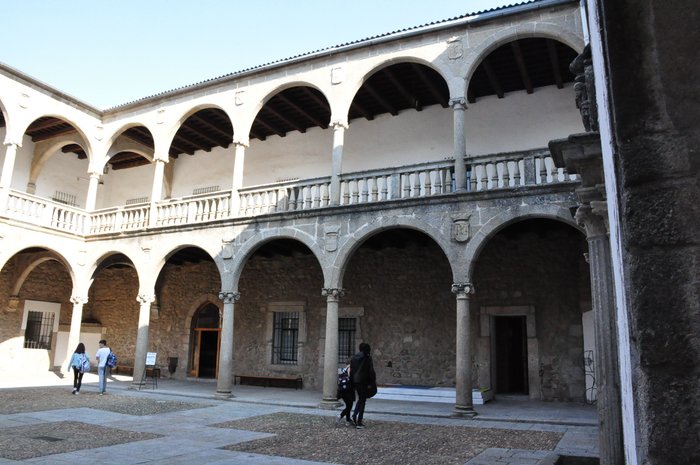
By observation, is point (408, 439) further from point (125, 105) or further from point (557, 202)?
point (125, 105)

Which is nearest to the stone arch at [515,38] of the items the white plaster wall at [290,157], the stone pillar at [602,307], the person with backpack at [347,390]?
the white plaster wall at [290,157]

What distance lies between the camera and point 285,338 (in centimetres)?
1576

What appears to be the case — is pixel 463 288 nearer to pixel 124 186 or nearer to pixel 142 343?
pixel 142 343

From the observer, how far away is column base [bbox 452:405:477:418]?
10.0m

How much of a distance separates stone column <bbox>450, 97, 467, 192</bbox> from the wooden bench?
24.1 feet

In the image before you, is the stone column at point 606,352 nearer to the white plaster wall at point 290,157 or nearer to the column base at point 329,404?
the column base at point 329,404

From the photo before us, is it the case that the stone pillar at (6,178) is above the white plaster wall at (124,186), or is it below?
below

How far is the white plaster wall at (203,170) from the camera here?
17969mm

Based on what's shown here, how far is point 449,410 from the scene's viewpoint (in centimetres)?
1088

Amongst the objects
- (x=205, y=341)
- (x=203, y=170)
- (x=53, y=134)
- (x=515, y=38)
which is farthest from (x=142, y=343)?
(x=515, y=38)

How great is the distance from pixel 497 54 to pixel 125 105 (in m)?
10.8

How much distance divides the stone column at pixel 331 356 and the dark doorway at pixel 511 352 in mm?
4396

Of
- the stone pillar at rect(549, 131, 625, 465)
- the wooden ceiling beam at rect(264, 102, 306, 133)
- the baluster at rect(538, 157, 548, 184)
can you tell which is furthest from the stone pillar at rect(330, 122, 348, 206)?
the stone pillar at rect(549, 131, 625, 465)

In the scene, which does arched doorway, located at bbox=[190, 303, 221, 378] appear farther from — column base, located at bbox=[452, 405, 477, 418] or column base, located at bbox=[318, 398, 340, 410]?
column base, located at bbox=[452, 405, 477, 418]
